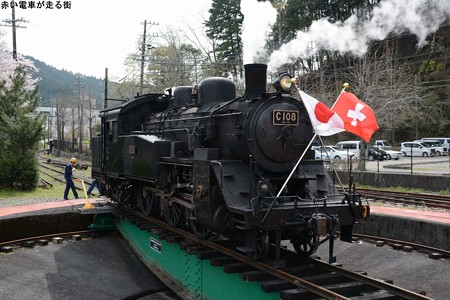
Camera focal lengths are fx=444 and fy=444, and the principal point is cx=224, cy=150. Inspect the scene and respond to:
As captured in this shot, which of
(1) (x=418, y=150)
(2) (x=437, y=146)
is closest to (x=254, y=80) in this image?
(1) (x=418, y=150)

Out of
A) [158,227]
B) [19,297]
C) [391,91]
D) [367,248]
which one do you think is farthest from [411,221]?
[391,91]

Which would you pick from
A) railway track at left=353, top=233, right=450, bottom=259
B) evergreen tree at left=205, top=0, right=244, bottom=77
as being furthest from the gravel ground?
evergreen tree at left=205, top=0, right=244, bottom=77

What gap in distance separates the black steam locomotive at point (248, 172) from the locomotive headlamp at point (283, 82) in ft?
0.05

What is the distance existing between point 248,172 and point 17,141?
52.8 feet

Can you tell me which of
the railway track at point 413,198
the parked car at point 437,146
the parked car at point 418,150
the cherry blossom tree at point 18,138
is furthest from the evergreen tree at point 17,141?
the parked car at point 437,146

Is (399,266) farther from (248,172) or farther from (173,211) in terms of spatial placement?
(173,211)

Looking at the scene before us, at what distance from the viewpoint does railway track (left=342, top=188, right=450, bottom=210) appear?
1406cm

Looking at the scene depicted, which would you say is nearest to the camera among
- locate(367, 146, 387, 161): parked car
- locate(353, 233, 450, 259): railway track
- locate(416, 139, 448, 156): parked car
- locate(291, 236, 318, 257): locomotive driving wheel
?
locate(291, 236, 318, 257): locomotive driving wheel

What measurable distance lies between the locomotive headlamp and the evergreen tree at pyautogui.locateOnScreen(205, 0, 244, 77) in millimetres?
20604

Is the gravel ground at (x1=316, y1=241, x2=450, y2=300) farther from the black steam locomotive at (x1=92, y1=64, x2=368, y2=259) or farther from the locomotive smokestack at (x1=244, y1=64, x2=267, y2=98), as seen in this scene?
the locomotive smokestack at (x1=244, y1=64, x2=267, y2=98)

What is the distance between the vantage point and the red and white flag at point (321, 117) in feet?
22.5

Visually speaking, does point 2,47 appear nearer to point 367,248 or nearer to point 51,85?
point 367,248

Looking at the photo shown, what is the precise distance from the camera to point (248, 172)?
7.18 meters

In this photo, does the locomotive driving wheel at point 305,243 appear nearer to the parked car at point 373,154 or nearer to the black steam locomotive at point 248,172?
the black steam locomotive at point 248,172
